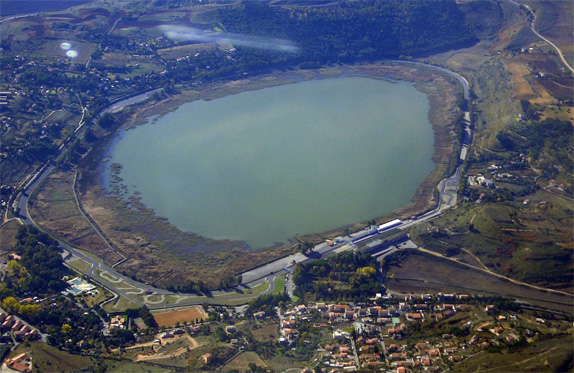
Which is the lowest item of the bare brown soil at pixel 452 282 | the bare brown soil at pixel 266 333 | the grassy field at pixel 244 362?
the bare brown soil at pixel 266 333

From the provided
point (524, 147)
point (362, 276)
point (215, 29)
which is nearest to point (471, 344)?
point (362, 276)

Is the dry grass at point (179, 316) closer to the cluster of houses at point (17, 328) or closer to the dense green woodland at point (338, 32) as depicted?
the cluster of houses at point (17, 328)

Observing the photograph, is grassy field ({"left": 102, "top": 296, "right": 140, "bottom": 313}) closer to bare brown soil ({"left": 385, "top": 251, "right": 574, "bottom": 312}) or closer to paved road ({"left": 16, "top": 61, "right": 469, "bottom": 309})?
paved road ({"left": 16, "top": 61, "right": 469, "bottom": 309})

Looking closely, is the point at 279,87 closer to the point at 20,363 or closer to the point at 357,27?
the point at 357,27

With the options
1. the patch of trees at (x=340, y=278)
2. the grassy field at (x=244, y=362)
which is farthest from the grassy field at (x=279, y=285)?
the grassy field at (x=244, y=362)

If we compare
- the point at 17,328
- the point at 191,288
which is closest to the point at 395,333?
the point at 191,288
